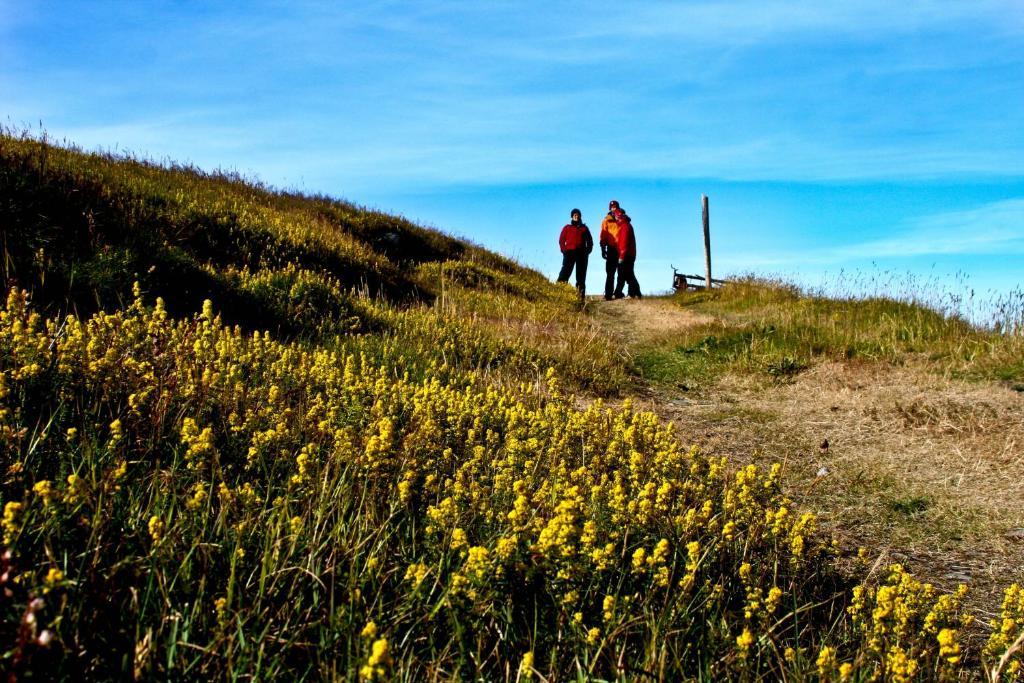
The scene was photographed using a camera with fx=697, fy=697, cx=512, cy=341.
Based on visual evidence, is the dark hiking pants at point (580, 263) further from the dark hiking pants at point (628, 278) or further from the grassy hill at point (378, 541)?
the grassy hill at point (378, 541)

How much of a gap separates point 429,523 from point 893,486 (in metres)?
3.82

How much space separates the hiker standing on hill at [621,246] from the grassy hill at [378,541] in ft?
44.4

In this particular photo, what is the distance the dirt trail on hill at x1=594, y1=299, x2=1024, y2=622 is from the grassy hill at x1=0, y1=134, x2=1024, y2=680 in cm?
61

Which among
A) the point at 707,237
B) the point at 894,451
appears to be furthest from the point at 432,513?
the point at 707,237

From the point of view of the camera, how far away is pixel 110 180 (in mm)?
10758

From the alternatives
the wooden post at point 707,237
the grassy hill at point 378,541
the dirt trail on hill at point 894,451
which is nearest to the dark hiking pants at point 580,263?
the wooden post at point 707,237

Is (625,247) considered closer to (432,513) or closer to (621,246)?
(621,246)

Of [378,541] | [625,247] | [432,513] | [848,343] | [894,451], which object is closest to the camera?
[378,541]

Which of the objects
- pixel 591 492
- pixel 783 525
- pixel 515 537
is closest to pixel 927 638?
pixel 783 525

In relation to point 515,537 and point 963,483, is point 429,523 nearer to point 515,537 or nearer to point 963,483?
point 515,537

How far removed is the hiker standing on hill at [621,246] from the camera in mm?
18875

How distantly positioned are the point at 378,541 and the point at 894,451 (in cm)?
492

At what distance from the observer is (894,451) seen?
231 inches

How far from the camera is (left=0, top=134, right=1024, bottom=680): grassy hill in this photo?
A: 2090mm
